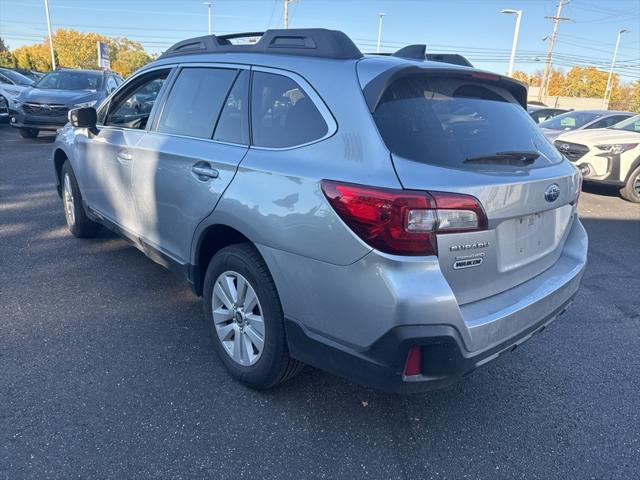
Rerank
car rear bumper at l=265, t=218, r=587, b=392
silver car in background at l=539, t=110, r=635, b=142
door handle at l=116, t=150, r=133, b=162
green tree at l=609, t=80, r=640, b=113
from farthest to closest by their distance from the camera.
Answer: green tree at l=609, t=80, r=640, b=113 → silver car in background at l=539, t=110, r=635, b=142 → door handle at l=116, t=150, r=133, b=162 → car rear bumper at l=265, t=218, r=587, b=392

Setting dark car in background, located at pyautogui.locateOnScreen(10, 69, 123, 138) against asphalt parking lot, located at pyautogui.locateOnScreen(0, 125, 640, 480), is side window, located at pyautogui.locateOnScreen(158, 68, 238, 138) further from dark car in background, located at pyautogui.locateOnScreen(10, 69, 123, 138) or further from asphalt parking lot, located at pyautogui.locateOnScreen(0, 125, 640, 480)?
dark car in background, located at pyautogui.locateOnScreen(10, 69, 123, 138)

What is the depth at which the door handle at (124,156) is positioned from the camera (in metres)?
3.57

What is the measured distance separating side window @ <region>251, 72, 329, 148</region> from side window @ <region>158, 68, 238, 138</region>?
0.33 m

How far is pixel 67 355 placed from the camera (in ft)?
9.81

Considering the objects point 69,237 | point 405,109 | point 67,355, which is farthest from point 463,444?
point 69,237

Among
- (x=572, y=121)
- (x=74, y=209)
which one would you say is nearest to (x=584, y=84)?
(x=572, y=121)

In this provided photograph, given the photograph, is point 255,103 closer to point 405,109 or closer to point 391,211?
point 405,109

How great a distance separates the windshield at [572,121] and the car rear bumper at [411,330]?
9630 mm

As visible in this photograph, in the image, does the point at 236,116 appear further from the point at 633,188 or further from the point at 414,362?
the point at 633,188

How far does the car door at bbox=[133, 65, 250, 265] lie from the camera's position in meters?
2.72

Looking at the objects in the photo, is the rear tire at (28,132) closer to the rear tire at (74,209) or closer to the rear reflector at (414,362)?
the rear tire at (74,209)

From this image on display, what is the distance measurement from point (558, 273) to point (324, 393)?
4.74ft

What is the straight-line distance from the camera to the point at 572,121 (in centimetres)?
1079

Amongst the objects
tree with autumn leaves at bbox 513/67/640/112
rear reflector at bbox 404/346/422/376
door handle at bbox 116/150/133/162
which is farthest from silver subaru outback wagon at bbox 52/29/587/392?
tree with autumn leaves at bbox 513/67/640/112
